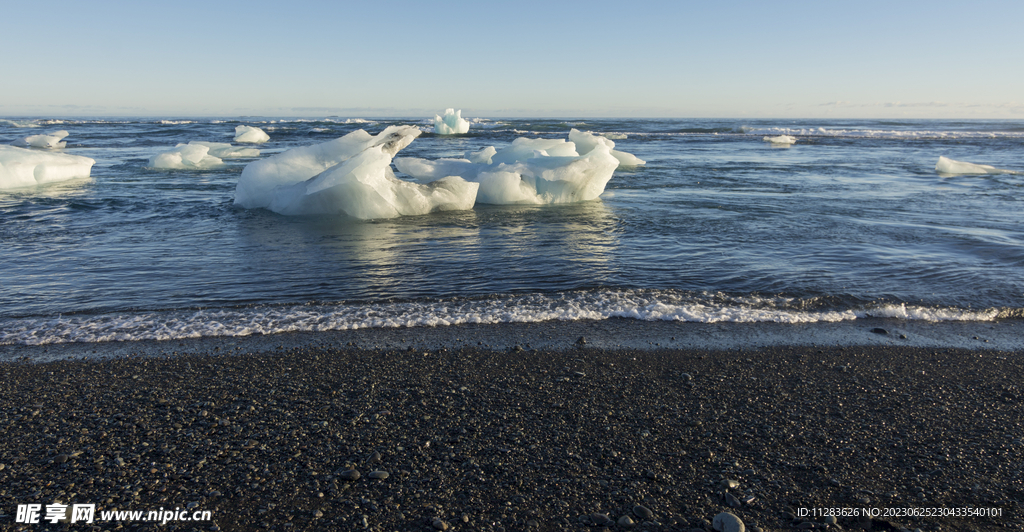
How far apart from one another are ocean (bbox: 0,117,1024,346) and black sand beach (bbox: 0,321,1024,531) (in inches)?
35.8

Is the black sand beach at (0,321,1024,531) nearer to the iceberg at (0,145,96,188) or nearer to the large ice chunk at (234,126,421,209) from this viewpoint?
the large ice chunk at (234,126,421,209)

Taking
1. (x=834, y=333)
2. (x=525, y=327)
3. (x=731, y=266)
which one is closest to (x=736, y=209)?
(x=731, y=266)

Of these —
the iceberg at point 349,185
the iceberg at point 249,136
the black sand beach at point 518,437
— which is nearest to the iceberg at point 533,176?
the iceberg at point 349,185

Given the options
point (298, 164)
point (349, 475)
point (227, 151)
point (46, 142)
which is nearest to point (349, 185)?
point (298, 164)

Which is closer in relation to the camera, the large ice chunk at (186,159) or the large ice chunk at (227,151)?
the large ice chunk at (186,159)

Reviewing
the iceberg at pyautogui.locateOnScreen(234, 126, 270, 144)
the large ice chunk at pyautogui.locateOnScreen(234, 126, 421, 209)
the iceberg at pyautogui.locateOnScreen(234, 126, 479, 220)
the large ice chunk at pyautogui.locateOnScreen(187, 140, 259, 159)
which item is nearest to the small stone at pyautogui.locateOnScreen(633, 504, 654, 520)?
the iceberg at pyautogui.locateOnScreen(234, 126, 479, 220)

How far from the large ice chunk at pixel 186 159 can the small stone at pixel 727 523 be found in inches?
750

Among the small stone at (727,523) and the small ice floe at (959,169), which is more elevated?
the small ice floe at (959,169)

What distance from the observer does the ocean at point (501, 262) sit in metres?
5.20

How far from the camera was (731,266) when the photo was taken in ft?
22.3

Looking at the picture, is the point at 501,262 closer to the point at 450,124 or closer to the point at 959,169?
the point at 959,169

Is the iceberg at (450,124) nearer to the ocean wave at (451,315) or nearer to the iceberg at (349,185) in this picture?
the iceberg at (349,185)

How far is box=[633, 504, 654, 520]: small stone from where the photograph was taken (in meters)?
2.42

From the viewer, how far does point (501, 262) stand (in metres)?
6.99
